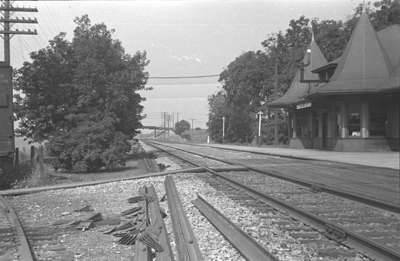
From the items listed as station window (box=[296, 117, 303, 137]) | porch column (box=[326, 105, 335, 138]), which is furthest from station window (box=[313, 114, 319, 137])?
station window (box=[296, 117, 303, 137])

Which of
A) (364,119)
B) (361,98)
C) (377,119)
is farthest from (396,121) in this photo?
(361,98)

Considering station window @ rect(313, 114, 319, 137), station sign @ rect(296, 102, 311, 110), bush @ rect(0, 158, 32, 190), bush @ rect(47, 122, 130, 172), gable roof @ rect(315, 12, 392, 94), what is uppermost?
gable roof @ rect(315, 12, 392, 94)

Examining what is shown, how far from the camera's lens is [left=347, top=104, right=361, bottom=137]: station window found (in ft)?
113

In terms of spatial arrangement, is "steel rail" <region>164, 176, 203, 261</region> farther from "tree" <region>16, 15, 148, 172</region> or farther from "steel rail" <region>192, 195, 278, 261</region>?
"tree" <region>16, 15, 148, 172</region>

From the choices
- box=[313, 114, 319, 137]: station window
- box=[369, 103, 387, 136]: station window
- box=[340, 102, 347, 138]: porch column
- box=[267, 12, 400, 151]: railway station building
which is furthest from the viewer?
box=[313, 114, 319, 137]: station window

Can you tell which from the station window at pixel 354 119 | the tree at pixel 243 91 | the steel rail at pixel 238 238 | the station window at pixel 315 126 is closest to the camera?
the steel rail at pixel 238 238

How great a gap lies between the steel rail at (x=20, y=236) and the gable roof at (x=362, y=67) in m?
26.7

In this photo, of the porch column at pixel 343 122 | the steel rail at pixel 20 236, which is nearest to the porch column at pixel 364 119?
the porch column at pixel 343 122

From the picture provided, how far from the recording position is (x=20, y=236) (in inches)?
312

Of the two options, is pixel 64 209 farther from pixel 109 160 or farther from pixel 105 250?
pixel 109 160

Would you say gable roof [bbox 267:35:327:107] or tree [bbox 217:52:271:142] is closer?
gable roof [bbox 267:35:327:107]

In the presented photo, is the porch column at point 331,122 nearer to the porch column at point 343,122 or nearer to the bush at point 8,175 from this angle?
the porch column at point 343,122

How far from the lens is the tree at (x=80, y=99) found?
76.5 feet

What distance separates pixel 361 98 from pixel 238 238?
29358mm
